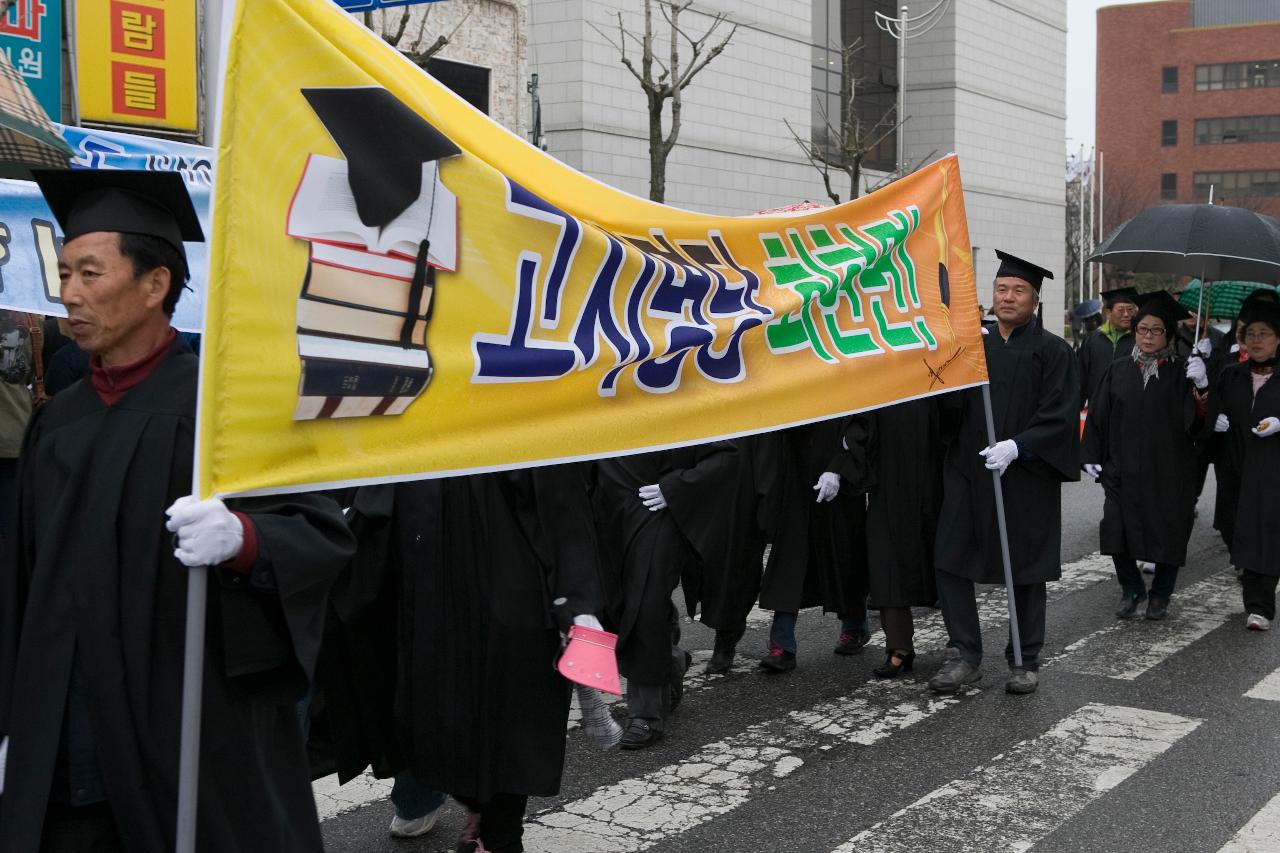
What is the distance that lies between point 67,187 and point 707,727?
3.93m

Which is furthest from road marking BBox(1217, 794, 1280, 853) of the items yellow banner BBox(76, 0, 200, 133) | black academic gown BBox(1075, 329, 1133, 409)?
yellow banner BBox(76, 0, 200, 133)

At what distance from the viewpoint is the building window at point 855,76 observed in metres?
30.6

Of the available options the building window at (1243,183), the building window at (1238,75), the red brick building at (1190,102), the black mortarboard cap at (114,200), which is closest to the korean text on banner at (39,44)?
the black mortarboard cap at (114,200)

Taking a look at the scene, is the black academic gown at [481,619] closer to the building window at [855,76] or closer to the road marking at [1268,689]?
the road marking at [1268,689]

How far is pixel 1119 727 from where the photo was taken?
623 cm

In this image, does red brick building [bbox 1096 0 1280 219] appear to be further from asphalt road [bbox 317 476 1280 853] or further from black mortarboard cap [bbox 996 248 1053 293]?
asphalt road [bbox 317 476 1280 853]

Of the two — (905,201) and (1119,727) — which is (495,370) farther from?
(1119,727)

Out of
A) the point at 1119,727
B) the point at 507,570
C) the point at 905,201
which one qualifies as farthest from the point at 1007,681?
the point at 507,570

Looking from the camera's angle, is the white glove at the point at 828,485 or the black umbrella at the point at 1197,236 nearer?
the white glove at the point at 828,485

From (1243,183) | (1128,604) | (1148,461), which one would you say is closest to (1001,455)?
(1128,604)

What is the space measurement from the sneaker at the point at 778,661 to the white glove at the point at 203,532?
15.6 feet

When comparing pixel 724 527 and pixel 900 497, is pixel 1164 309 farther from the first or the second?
pixel 724 527

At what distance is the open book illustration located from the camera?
3.10 metres

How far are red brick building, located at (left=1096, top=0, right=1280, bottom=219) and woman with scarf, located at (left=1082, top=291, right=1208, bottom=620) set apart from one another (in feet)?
251
